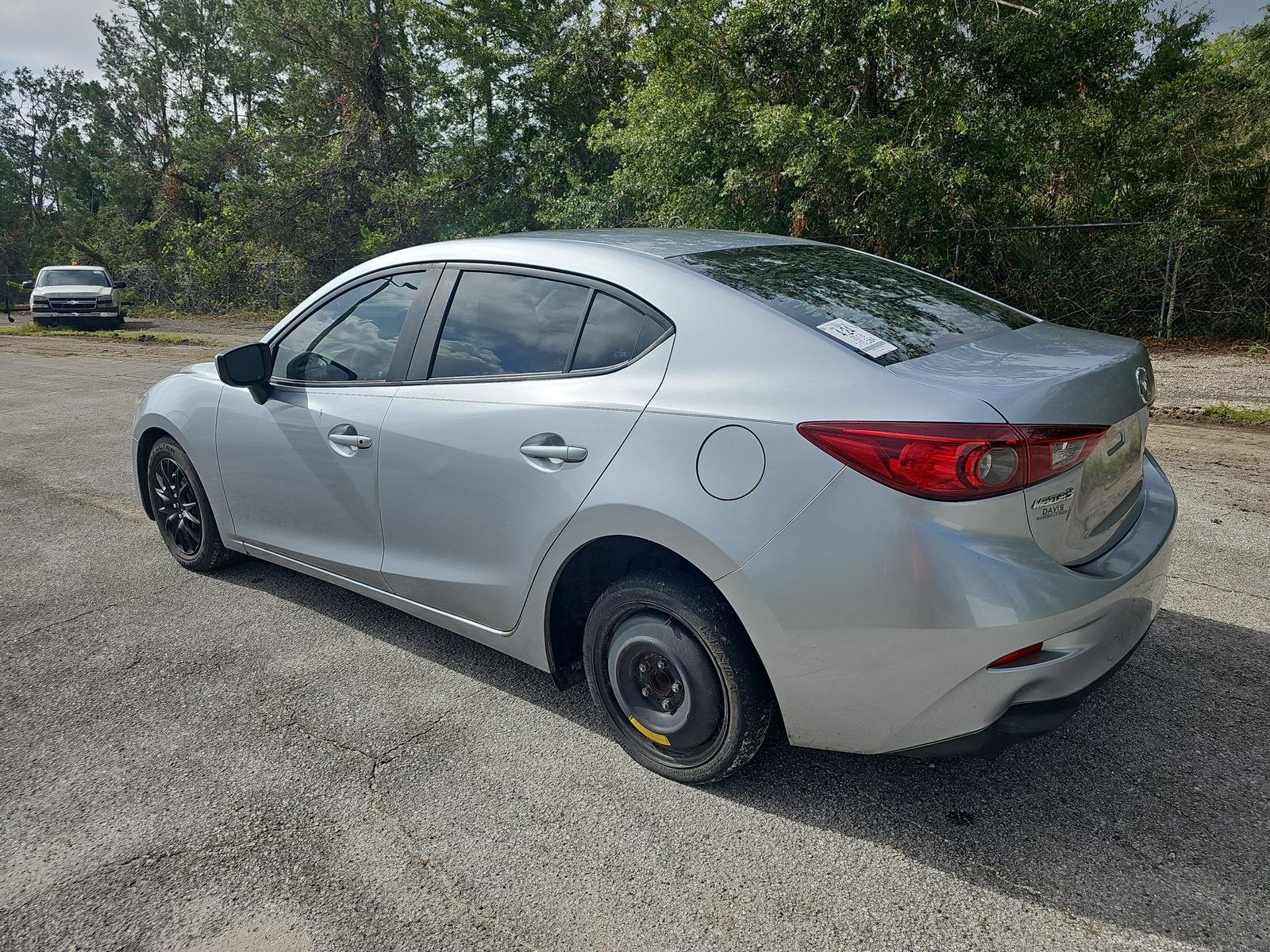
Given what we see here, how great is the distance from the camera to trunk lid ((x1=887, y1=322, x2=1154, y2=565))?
2.29 metres

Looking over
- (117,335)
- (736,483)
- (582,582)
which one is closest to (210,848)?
(582,582)

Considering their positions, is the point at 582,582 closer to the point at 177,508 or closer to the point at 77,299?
the point at 177,508

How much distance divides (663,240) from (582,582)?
1295 millimetres

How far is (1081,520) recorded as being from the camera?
241 centimetres

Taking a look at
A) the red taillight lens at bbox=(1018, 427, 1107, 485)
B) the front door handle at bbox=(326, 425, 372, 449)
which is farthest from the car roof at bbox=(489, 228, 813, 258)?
the red taillight lens at bbox=(1018, 427, 1107, 485)

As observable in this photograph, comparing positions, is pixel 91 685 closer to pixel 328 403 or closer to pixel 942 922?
pixel 328 403

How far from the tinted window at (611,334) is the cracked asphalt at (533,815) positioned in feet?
4.21

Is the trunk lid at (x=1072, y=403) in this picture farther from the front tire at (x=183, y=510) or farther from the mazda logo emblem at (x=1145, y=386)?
the front tire at (x=183, y=510)

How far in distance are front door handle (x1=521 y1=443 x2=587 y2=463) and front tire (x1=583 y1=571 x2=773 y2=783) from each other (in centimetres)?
40

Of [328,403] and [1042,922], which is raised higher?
[328,403]

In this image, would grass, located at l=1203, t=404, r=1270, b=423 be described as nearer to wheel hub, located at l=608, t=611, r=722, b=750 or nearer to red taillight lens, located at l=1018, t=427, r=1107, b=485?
red taillight lens, located at l=1018, t=427, r=1107, b=485

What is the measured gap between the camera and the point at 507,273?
10.5ft

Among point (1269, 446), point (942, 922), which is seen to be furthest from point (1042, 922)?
point (1269, 446)

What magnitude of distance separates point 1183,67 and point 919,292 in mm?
17535
